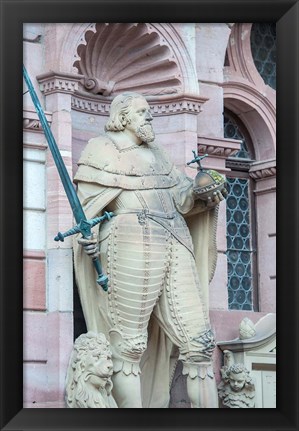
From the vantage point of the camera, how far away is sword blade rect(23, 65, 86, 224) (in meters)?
15.4

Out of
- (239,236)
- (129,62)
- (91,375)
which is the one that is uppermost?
(129,62)

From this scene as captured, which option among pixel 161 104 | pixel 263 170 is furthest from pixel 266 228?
pixel 161 104

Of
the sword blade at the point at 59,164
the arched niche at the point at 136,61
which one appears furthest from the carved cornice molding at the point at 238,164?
the sword blade at the point at 59,164

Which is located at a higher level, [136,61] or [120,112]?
[136,61]

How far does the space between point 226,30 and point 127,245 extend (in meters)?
2.31

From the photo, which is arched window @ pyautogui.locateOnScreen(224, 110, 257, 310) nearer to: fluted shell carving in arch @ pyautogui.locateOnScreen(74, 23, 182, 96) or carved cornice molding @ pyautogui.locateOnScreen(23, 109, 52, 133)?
fluted shell carving in arch @ pyautogui.locateOnScreen(74, 23, 182, 96)

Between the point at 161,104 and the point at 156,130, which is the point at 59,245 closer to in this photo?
the point at 156,130

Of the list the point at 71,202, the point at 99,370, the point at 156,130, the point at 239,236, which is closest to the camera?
the point at 99,370

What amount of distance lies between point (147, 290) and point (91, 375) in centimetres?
70

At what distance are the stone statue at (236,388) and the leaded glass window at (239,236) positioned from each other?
2.72 feet

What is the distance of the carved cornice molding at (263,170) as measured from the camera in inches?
688

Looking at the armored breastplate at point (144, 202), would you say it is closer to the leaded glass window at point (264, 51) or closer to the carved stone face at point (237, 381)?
the carved stone face at point (237, 381)

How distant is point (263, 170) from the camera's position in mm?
17516
